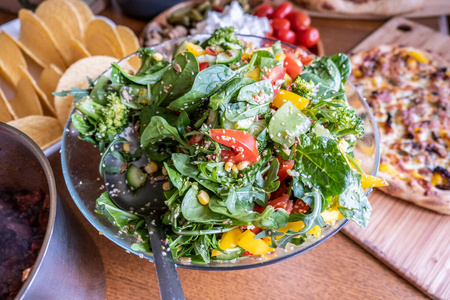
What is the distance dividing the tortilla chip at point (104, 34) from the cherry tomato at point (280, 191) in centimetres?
133

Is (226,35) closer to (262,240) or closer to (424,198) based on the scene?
(262,240)

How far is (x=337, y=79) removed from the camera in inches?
60.2

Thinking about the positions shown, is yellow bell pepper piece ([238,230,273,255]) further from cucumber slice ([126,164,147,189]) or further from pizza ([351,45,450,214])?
pizza ([351,45,450,214])

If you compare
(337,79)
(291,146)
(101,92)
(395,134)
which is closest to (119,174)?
(101,92)

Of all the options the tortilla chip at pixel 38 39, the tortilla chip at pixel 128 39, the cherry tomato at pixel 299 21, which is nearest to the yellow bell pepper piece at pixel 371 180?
the tortilla chip at pixel 128 39

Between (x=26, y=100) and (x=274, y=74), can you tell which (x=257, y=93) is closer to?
(x=274, y=74)

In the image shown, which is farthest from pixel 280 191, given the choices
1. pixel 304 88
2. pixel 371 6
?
pixel 371 6

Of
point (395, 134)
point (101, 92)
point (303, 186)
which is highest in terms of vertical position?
point (101, 92)

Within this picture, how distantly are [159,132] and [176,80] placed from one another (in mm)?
237

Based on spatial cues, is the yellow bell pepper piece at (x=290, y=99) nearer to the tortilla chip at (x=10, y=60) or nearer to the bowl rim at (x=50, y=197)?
the bowl rim at (x=50, y=197)

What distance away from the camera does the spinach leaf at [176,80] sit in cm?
131

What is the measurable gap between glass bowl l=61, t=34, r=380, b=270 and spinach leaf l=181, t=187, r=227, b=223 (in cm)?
20

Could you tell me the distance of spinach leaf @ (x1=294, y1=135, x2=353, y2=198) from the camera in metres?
1.16

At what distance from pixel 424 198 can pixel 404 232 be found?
217 millimetres
